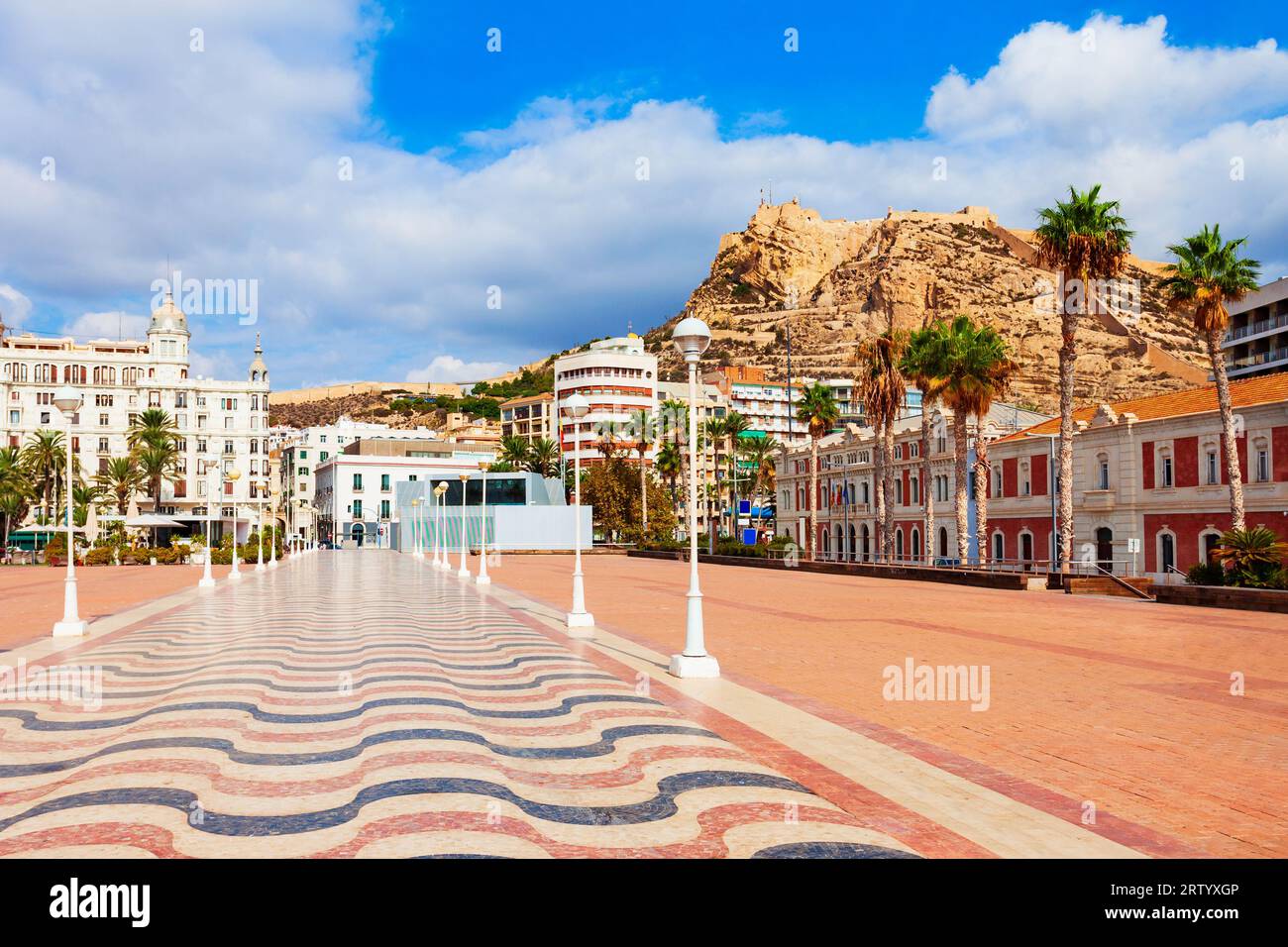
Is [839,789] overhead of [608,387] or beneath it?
beneath

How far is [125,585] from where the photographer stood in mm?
34750

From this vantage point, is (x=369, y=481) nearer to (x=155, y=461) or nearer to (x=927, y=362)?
(x=155, y=461)

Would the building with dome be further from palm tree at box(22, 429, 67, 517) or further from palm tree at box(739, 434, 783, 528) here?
palm tree at box(739, 434, 783, 528)

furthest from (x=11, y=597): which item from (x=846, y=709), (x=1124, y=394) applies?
(x=1124, y=394)

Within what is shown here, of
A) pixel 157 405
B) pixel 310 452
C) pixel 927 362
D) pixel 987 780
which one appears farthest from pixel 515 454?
pixel 987 780

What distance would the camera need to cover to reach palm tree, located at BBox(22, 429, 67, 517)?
277 feet

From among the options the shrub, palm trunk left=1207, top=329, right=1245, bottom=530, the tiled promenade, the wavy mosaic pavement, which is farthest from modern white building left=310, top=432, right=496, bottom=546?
the wavy mosaic pavement

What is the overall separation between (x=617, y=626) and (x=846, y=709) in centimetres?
942

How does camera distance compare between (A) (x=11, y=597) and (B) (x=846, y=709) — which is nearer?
(B) (x=846, y=709)

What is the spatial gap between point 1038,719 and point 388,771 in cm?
656

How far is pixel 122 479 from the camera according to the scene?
81375 mm

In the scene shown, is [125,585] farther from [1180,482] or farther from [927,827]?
[1180,482]

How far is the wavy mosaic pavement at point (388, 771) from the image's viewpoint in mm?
5633

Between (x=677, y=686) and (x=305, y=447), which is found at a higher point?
(x=305, y=447)
